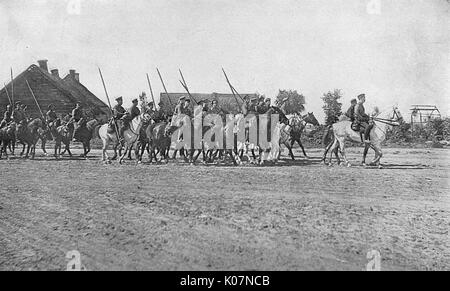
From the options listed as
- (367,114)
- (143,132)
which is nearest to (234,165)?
(143,132)

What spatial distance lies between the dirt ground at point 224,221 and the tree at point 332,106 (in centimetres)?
200

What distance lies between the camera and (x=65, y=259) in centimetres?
565

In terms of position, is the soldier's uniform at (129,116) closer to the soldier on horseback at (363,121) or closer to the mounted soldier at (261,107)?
the mounted soldier at (261,107)

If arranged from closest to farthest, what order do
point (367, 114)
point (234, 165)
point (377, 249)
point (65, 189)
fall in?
1. point (377, 249)
2. point (65, 189)
3. point (367, 114)
4. point (234, 165)

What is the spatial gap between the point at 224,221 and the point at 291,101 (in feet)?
21.1

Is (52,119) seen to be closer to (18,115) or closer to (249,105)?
(18,115)

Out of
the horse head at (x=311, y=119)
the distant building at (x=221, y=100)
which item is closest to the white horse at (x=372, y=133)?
the horse head at (x=311, y=119)

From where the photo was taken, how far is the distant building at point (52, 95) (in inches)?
505

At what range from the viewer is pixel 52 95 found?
590 inches

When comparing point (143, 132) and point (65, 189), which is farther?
point (143, 132)

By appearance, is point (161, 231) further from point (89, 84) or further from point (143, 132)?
point (143, 132)

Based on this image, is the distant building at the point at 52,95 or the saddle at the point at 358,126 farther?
the distant building at the point at 52,95

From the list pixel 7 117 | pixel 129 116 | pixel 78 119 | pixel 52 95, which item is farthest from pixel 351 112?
pixel 7 117

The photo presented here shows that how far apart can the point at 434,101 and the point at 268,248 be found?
5.39 meters
